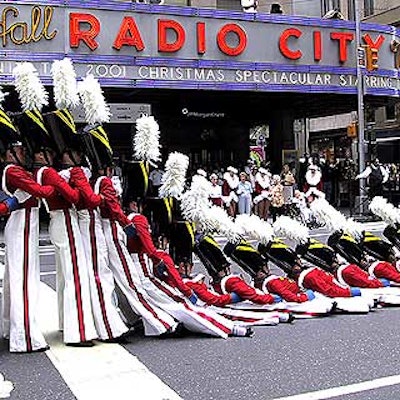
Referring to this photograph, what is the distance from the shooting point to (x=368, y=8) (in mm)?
42281

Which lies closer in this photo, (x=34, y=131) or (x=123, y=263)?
(x=34, y=131)

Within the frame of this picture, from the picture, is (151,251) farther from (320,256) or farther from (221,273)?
(320,256)

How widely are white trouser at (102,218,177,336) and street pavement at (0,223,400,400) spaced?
186 millimetres

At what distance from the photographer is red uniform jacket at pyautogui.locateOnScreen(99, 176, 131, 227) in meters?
6.34

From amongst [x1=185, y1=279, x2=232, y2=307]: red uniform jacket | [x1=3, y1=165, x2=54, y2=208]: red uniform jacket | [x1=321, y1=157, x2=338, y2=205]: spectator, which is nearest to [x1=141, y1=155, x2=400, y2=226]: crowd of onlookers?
[x1=321, y1=157, x2=338, y2=205]: spectator

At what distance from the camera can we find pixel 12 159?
245 inches

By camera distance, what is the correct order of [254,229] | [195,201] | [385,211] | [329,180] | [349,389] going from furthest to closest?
[329,180], [385,211], [254,229], [195,201], [349,389]

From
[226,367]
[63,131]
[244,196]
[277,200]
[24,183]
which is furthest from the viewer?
[244,196]

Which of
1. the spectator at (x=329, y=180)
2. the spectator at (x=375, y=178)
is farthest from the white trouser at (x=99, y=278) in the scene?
the spectator at (x=329, y=180)

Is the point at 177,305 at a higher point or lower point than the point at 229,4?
lower

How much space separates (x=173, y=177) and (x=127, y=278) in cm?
99

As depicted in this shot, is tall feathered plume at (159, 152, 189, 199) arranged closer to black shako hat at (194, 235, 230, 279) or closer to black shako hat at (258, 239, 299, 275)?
black shako hat at (194, 235, 230, 279)

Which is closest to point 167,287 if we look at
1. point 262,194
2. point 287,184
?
point 262,194

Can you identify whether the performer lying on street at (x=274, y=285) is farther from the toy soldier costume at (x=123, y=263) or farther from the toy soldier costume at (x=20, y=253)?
the toy soldier costume at (x=20, y=253)
